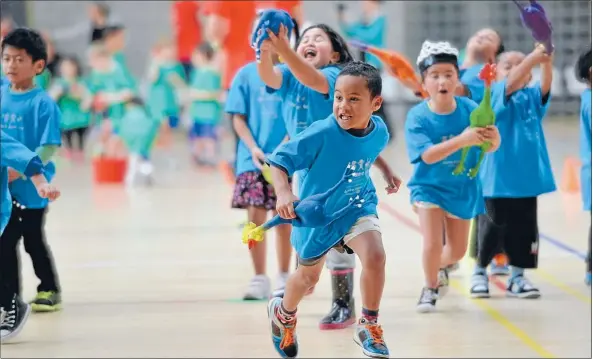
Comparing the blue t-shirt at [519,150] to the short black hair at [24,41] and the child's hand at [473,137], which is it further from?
the short black hair at [24,41]

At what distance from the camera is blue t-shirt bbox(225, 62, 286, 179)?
650cm

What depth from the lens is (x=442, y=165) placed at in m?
5.84

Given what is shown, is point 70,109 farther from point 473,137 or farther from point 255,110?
point 473,137

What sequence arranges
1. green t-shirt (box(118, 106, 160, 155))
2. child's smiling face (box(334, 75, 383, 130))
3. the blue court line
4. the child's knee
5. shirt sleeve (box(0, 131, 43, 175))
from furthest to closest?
green t-shirt (box(118, 106, 160, 155)) → the blue court line → shirt sleeve (box(0, 131, 43, 175)) → the child's knee → child's smiling face (box(334, 75, 383, 130))

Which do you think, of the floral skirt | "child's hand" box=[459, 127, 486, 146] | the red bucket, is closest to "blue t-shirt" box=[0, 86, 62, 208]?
the floral skirt

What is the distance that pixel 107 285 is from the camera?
7168mm

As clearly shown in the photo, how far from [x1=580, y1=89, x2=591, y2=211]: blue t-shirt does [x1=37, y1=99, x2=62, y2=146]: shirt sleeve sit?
269 cm

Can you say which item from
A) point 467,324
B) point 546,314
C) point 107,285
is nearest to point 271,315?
point 467,324

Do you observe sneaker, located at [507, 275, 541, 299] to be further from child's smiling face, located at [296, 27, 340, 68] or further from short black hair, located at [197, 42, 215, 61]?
short black hair, located at [197, 42, 215, 61]

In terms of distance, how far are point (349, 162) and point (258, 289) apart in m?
2.67

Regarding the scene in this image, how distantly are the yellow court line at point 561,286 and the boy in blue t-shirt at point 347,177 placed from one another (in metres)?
2.69

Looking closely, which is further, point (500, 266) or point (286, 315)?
point (500, 266)

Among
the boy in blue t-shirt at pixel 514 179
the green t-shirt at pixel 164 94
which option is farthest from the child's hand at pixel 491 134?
the green t-shirt at pixel 164 94

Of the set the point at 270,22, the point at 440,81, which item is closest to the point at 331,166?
the point at 270,22
